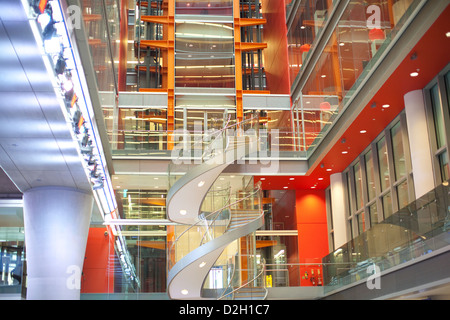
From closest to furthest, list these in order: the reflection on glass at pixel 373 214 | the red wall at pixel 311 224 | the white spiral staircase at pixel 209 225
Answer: the white spiral staircase at pixel 209 225 < the reflection on glass at pixel 373 214 < the red wall at pixel 311 224

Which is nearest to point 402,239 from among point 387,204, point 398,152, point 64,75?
point 398,152

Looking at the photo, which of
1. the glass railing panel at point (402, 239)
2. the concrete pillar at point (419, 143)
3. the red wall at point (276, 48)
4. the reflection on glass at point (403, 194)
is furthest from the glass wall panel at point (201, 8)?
the concrete pillar at point (419, 143)

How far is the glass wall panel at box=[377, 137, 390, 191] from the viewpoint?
16.6m

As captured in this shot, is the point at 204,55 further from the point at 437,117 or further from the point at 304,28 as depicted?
the point at 437,117

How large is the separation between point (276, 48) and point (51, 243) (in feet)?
60.4

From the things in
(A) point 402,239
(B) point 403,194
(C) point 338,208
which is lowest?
(A) point 402,239

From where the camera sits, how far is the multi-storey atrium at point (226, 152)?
9.66 metres

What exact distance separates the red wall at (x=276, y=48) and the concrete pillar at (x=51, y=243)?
15555 mm

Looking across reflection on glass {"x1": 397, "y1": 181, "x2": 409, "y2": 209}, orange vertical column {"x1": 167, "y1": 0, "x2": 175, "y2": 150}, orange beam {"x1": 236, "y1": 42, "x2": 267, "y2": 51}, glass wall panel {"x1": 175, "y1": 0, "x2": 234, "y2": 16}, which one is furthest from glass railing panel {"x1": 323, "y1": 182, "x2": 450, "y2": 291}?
glass wall panel {"x1": 175, "y1": 0, "x2": 234, "y2": 16}

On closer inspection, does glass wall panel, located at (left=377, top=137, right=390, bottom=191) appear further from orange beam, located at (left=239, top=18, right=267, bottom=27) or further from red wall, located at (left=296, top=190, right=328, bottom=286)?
orange beam, located at (left=239, top=18, right=267, bottom=27)

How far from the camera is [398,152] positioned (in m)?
15.6

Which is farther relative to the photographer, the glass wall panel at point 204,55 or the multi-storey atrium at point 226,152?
the glass wall panel at point 204,55

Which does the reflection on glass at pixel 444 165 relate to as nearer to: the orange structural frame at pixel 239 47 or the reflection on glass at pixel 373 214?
the reflection on glass at pixel 373 214

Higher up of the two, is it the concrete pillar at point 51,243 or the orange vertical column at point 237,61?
the orange vertical column at point 237,61
